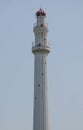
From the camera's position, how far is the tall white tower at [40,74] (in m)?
44.3

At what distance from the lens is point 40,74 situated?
1825 inches

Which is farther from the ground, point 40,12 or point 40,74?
point 40,12

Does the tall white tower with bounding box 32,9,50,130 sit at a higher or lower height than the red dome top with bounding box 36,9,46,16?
lower

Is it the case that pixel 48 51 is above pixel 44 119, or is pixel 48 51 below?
above

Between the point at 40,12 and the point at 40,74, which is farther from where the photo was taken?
the point at 40,12

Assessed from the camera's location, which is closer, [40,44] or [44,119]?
[44,119]

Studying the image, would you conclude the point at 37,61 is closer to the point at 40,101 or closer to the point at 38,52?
the point at 38,52

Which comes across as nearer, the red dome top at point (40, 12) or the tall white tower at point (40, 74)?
the tall white tower at point (40, 74)

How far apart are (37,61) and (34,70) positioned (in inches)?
58.5

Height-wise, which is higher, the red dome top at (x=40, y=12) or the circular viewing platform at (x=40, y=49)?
the red dome top at (x=40, y=12)

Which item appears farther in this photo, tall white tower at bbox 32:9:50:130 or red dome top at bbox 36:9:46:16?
red dome top at bbox 36:9:46:16

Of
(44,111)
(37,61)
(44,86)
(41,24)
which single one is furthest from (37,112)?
(41,24)

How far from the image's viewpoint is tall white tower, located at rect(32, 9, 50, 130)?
44.3 meters

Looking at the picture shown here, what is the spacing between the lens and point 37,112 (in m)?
44.5
